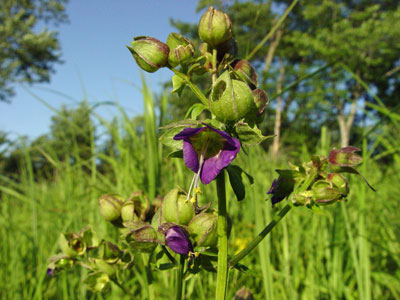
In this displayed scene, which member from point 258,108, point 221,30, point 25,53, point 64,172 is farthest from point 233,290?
point 25,53

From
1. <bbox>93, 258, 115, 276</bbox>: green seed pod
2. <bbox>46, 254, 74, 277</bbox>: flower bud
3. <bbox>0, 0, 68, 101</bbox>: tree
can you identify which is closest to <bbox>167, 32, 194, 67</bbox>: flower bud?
<bbox>93, 258, 115, 276</bbox>: green seed pod

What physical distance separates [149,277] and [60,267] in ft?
0.98

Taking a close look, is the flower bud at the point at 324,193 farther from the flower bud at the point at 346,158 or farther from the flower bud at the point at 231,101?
the flower bud at the point at 231,101

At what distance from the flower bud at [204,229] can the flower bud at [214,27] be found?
0.42 metres

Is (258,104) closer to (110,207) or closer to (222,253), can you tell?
(222,253)

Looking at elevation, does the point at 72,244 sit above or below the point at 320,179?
below

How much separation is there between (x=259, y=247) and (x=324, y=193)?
0.44 m

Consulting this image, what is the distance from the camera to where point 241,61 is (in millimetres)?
831

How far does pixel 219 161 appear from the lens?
2.28ft

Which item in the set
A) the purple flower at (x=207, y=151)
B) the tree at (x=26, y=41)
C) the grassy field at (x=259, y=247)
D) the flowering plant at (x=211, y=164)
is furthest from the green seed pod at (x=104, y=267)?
the tree at (x=26, y=41)

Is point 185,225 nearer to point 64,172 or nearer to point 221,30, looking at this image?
point 221,30

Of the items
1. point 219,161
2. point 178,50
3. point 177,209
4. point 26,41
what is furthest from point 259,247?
point 26,41

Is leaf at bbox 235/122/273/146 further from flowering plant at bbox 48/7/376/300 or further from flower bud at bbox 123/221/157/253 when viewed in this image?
flower bud at bbox 123/221/157/253

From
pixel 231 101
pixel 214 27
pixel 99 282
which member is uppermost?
pixel 214 27
